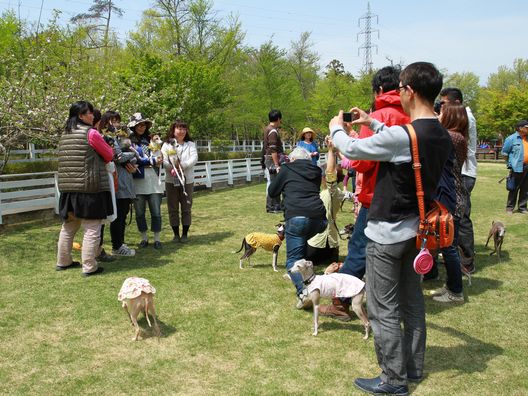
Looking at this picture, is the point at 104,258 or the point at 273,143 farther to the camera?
the point at 273,143

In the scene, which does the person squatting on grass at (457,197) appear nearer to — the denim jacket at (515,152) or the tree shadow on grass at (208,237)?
the tree shadow on grass at (208,237)

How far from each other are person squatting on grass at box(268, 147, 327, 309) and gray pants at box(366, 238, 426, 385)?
142cm

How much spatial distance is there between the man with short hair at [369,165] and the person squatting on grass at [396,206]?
365 millimetres

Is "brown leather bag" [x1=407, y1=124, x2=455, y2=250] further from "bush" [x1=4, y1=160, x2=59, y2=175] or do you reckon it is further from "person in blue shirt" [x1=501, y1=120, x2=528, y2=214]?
"bush" [x1=4, y1=160, x2=59, y2=175]

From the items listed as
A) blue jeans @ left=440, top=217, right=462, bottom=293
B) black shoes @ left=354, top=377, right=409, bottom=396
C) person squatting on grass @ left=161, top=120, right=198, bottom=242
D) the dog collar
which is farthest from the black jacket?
person squatting on grass @ left=161, top=120, right=198, bottom=242

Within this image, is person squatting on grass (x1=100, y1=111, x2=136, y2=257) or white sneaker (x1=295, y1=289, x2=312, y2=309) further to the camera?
person squatting on grass (x1=100, y1=111, x2=136, y2=257)

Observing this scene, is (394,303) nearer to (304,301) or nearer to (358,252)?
(358,252)

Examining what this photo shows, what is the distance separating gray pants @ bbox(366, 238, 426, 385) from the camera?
277cm

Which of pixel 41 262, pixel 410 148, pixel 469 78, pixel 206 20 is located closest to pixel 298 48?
pixel 206 20

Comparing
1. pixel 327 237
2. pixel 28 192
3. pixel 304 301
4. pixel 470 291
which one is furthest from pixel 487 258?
pixel 28 192

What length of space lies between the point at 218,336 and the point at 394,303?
165 cm

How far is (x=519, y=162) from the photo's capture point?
32.0 ft

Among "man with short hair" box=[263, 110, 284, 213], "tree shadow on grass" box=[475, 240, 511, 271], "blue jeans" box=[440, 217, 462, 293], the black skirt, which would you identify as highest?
"man with short hair" box=[263, 110, 284, 213]

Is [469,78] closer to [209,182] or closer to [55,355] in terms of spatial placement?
[209,182]
